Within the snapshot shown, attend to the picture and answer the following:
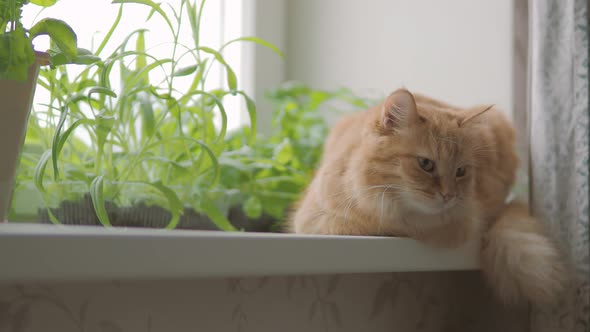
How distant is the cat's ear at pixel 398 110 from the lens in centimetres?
98

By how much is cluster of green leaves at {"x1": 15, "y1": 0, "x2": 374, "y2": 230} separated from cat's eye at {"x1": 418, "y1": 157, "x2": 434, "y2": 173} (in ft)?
1.02

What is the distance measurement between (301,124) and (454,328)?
68 centimetres

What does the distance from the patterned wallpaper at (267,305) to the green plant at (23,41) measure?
282 mm

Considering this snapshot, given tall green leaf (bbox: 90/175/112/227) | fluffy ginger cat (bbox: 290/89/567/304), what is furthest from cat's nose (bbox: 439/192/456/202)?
tall green leaf (bbox: 90/175/112/227)

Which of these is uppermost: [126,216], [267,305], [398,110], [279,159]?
[398,110]

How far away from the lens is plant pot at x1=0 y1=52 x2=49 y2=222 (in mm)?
728

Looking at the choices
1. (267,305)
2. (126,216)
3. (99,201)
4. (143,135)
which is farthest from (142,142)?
(267,305)

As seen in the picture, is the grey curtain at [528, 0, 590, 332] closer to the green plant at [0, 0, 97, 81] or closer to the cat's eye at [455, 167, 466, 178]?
the cat's eye at [455, 167, 466, 178]

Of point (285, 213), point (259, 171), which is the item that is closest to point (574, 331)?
point (285, 213)

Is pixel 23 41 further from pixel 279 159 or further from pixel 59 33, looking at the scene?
pixel 279 159

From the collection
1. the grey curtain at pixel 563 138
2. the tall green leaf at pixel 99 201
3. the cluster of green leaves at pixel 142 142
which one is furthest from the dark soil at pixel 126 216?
the grey curtain at pixel 563 138

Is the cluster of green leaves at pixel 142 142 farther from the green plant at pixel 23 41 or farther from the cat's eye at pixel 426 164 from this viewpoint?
the cat's eye at pixel 426 164

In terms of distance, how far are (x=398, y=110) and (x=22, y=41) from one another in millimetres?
613

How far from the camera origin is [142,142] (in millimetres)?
1090
